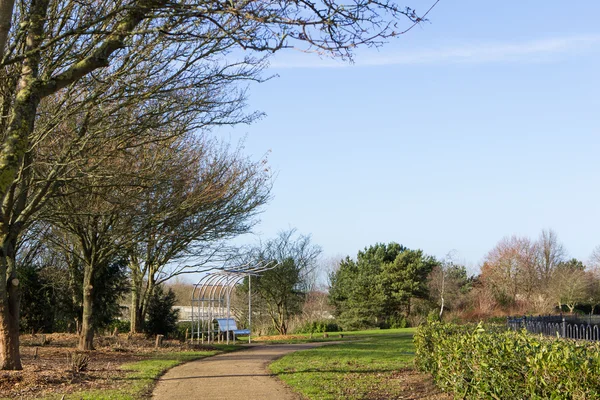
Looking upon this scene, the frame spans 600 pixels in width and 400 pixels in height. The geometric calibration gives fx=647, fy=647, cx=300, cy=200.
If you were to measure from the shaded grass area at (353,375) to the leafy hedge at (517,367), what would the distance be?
2.68 ft

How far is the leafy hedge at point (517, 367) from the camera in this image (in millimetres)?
6211

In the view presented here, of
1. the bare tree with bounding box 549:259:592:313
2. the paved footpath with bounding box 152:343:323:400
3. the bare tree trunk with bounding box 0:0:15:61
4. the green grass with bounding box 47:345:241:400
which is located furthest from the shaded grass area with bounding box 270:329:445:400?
the bare tree with bounding box 549:259:592:313

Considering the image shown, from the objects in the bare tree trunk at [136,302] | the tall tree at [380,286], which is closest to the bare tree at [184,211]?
the bare tree trunk at [136,302]

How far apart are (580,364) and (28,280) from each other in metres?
24.3

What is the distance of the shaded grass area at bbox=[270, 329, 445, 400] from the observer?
10727 mm

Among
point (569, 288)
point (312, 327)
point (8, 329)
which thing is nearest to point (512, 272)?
point (569, 288)

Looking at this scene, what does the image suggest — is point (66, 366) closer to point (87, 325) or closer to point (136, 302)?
point (87, 325)

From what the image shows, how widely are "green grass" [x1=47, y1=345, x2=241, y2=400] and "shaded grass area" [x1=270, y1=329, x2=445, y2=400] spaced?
2513mm

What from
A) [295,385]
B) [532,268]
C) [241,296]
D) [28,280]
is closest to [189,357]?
[295,385]

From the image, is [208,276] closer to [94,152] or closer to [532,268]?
[94,152]

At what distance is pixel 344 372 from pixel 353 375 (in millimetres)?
481

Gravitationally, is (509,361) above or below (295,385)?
above

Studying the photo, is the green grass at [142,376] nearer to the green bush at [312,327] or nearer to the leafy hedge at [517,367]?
the leafy hedge at [517,367]

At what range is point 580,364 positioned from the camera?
6246mm
